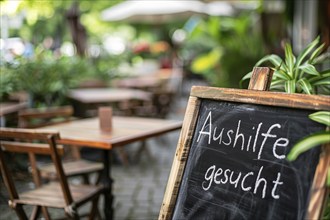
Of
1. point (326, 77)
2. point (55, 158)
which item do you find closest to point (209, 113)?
point (326, 77)

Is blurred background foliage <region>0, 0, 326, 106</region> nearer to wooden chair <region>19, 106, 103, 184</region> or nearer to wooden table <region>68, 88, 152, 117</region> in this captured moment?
wooden table <region>68, 88, 152, 117</region>

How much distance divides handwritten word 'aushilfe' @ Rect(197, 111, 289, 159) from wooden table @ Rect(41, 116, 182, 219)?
1245 mm

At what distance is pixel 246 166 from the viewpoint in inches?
75.9

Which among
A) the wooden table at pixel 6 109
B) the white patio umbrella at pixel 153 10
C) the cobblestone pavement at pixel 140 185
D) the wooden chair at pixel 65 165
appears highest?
the white patio umbrella at pixel 153 10

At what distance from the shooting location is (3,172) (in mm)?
3033

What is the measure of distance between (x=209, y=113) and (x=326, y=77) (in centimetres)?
64

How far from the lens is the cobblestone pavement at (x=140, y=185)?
4156 millimetres

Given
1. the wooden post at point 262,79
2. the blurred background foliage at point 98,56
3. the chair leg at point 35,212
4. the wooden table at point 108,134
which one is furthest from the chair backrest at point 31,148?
the wooden post at point 262,79

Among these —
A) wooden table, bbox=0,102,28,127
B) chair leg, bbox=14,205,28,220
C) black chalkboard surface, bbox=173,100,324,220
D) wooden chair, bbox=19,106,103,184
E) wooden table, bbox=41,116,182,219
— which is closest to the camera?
black chalkboard surface, bbox=173,100,324,220

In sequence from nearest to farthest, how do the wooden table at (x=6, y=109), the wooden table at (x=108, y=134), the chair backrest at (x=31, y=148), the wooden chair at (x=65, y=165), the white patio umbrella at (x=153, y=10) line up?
the chair backrest at (x=31, y=148), the wooden table at (x=108, y=134), the wooden chair at (x=65, y=165), the wooden table at (x=6, y=109), the white patio umbrella at (x=153, y=10)

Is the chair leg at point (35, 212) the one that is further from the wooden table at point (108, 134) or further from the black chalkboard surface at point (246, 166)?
the black chalkboard surface at point (246, 166)

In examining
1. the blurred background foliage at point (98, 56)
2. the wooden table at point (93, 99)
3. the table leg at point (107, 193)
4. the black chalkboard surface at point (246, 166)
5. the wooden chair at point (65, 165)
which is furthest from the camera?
the wooden table at point (93, 99)

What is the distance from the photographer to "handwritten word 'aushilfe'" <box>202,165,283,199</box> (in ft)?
5.93

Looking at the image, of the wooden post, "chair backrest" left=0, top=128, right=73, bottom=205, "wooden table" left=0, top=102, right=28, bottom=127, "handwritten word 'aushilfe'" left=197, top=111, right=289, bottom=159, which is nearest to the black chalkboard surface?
"handwritten word 'aushilfe'" left=197, top=111, right=289, bottom=159
